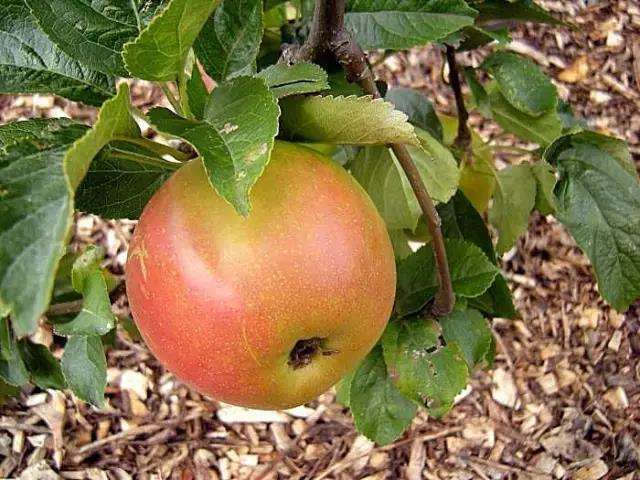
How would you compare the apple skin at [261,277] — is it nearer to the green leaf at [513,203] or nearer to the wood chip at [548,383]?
the green leaf at [513,203]

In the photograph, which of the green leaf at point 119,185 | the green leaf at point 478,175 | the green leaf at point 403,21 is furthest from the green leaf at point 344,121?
the green leaf at point 478,175

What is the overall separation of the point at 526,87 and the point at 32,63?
63 cm

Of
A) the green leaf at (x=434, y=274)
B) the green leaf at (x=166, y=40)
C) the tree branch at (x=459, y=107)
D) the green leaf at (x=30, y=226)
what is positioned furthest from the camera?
the tree branch at (x=459, y=107)

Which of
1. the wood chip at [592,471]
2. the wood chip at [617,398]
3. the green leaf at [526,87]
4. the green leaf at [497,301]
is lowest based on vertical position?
the wood chip at [592,471]

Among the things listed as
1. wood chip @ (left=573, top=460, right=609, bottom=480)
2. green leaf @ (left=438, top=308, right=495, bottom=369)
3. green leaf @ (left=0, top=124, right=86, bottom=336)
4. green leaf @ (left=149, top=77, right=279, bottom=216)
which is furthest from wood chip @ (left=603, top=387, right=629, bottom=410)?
green leaf @ (left=0, top=124, right=86, bottom=336)

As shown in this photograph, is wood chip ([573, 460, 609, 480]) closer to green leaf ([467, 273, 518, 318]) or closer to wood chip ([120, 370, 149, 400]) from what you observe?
green leaf ([467, 273, 518, 318])

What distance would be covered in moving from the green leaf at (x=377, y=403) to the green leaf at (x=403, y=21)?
0.35 m

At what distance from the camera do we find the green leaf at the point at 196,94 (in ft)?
2.26

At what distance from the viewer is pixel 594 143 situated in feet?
3.38

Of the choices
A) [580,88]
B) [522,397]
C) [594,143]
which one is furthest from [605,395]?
[580,88]

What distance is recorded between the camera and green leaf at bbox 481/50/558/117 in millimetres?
1068

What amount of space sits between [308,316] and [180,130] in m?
0.17

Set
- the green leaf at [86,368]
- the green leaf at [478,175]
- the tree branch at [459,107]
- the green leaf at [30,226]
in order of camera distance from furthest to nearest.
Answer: the green leaf at [478,175] < the tree branch at [459,107] < the green leaf at [86,368] < the green leaf at [30,226]

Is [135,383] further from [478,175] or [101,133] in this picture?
[101,133]
